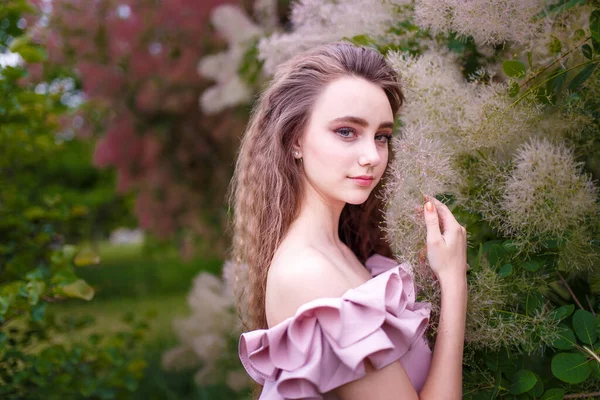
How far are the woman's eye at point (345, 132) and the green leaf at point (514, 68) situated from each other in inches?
16.2

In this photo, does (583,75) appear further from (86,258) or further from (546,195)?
(86,258)

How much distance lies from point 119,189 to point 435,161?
4.85 meters

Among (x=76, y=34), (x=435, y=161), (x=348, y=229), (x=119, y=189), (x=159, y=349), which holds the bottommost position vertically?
(x=159, y=349)

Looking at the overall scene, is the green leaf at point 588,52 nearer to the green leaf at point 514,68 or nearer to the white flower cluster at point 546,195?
the green leaf at point 514,68

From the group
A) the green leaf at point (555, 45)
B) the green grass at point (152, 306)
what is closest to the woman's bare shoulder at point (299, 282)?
the green leaf at point (555, 45)

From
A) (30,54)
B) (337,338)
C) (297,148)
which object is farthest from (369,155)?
(30,54)

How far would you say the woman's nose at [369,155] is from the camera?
1499 millimetres

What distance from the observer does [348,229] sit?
1944 millimetres

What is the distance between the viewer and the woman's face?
152cm

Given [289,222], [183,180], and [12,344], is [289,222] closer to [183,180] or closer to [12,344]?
[12,344]

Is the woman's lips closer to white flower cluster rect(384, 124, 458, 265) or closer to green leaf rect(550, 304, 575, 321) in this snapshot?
white flower cluster rect(384, 124, 458, 265)

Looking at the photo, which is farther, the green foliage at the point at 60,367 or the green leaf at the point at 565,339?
the green foliage at the point at 60,367

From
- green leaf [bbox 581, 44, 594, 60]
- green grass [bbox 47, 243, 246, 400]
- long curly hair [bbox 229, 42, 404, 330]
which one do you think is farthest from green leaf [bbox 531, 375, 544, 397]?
green grass [bbox 47, 243, 246, 400]

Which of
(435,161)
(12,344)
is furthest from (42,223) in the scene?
(435,161)
